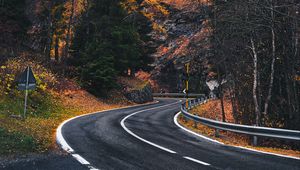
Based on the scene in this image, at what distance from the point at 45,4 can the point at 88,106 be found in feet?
46.0

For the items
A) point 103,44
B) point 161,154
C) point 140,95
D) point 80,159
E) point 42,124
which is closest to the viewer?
point 80,159

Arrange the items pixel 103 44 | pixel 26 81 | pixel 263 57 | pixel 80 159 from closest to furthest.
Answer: pixel 80 159
pixel 26 81
pixel 263 57
pixel 103 44

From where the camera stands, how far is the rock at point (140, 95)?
31.3m

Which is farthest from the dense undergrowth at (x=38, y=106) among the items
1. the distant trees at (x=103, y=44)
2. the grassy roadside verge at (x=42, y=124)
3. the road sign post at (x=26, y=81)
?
the distant trees at (x=103, y=44)

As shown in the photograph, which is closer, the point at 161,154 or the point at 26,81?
the point at 161,154

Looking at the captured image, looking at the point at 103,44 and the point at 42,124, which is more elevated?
the point at 103,44

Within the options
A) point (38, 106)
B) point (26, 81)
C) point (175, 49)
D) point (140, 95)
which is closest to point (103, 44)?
point (140, 95)

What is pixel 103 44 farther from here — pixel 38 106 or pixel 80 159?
pixel 80 159

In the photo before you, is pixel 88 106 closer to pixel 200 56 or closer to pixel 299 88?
pixel 299 88

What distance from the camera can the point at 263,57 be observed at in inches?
694

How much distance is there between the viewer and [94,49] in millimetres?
28438

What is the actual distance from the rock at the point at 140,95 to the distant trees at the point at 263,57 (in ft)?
46.5

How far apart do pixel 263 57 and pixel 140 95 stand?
17.5 meters

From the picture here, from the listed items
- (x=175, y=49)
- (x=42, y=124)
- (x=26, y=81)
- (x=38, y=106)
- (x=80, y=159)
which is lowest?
(x=42, y=124)
